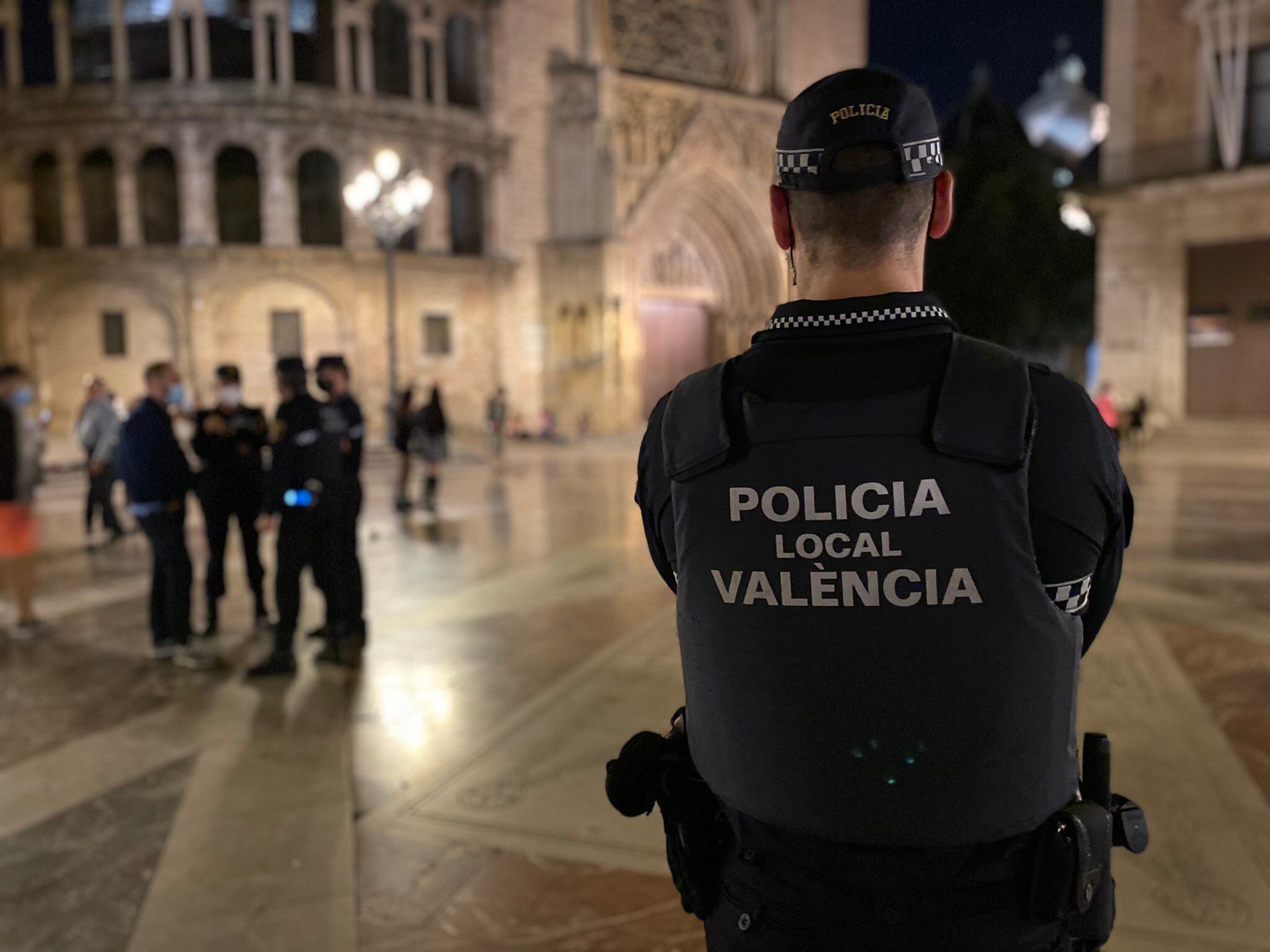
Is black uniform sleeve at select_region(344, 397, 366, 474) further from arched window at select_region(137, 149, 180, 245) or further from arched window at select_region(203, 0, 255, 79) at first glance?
arched window at select_region(203, 0, 255, 79)

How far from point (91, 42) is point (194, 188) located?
611 centimetres

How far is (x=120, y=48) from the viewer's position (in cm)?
2403

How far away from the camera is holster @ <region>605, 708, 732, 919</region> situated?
5.20 ft

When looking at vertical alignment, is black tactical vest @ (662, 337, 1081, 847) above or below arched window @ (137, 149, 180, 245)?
below

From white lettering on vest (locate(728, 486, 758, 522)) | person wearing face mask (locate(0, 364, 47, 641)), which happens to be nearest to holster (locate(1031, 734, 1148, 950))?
white lettering on vest (locate(728, 486, 758, 522))

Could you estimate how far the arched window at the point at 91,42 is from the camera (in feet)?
85.1

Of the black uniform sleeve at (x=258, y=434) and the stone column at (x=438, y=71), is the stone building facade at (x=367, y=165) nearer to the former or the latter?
the stone column at (x=438, y=71)

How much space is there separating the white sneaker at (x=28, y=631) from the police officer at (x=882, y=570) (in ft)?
22.1

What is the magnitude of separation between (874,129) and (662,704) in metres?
4.08

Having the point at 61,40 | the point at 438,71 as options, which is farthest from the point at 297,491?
the point at 61,40

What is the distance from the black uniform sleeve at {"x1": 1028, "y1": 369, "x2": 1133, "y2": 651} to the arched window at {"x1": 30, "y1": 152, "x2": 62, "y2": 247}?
2815 centimetres

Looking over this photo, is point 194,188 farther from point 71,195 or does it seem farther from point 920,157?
point 920,157

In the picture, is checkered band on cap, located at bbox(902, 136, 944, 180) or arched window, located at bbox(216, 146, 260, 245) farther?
arched window, located at bbox(216, 146, 260, 245)

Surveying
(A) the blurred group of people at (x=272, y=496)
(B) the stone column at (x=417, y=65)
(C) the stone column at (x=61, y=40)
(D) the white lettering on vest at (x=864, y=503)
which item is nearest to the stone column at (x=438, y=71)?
(B) the stone column at (x=417, y=65)
